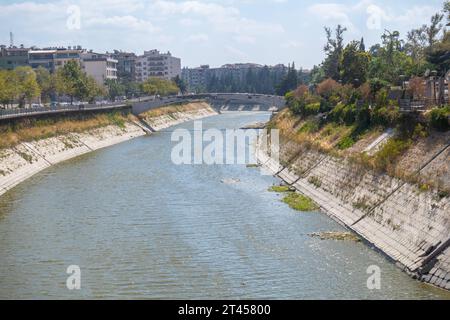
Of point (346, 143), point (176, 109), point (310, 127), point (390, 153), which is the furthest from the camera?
point (176, 109)

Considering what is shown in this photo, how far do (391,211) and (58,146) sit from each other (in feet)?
146

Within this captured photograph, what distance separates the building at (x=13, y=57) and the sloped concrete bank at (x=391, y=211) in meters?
118

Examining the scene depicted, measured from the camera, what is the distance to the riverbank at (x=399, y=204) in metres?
24.9

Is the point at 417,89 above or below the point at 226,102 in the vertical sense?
above

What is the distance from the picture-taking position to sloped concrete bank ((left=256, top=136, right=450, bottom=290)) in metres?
24.7

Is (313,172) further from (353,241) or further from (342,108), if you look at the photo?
(353,241)

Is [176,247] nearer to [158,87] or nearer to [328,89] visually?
[328,89]

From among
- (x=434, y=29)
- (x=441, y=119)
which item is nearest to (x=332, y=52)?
(x=434, y=29)

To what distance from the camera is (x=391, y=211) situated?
30484 millimetres

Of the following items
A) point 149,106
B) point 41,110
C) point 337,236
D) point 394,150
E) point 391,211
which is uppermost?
point 41,110

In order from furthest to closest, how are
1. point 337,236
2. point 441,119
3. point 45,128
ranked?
point 45,128 → point 441,119 → point 337,236

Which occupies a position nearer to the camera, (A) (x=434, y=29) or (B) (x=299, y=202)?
(B) (x=299, y=202)

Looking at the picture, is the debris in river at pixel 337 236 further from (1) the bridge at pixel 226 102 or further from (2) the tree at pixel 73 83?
(1) the bridge at pixel 226 102

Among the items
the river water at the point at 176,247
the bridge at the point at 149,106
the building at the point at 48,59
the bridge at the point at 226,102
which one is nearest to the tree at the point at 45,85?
the bridge at the point at 149,106
